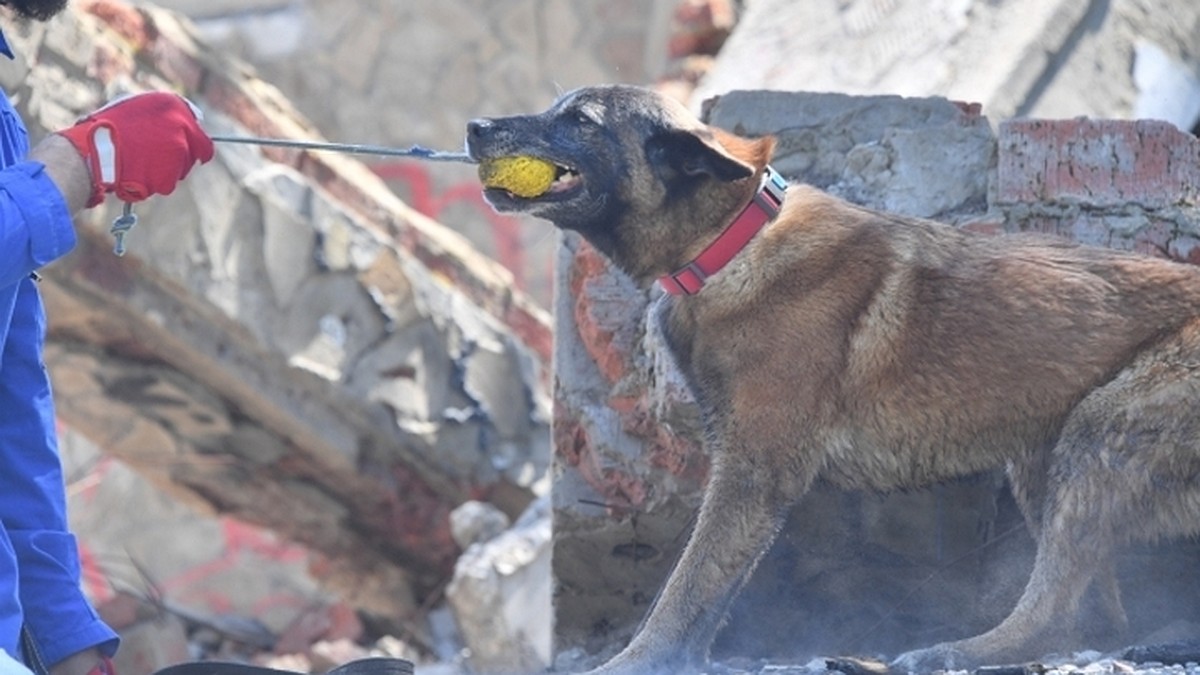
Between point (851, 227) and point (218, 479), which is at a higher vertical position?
point (851, 227)

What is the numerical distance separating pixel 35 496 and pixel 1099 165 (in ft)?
9.04

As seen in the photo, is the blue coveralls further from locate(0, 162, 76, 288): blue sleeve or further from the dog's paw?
the dog's paw

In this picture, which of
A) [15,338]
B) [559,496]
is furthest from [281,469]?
[15,338]

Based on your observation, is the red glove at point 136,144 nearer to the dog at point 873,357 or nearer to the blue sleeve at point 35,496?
the blue sleeve at point 35,496

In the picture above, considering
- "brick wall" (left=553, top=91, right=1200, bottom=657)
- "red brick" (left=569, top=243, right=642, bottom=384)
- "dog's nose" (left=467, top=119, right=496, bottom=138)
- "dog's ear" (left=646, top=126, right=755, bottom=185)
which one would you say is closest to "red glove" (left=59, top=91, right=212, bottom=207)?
"dog's nose" (left=467, top=119, right=496, bottom=138)

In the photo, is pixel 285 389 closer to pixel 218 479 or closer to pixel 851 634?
pixel 218 479

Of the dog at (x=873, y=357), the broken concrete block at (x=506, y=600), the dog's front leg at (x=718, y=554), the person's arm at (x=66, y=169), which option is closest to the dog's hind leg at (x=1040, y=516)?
the dog at (x=873, y=357)

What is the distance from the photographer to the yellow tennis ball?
4.39 m

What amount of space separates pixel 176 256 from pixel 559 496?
275 cm

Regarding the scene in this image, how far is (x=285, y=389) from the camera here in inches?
317

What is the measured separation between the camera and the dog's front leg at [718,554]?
4230mm

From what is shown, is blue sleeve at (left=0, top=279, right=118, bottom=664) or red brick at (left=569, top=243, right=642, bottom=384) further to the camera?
red brick at (left=569, top=243, right=642, bottom=384)

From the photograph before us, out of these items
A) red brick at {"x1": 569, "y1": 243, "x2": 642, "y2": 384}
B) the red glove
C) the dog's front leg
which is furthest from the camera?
red brick at {"x1": 569, "y1": 243, "x2": 642, "y2": 384}

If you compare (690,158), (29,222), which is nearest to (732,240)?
(690,158)
